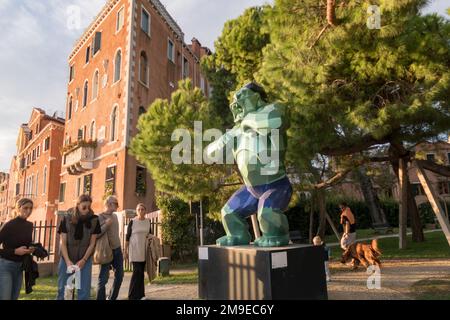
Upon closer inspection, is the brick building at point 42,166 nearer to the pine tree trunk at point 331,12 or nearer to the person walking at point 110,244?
the person walking at point 110,244

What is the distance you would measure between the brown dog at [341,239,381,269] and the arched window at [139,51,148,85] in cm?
1319

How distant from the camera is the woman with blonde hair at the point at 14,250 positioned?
3930mm

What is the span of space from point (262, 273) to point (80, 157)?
1593 cm

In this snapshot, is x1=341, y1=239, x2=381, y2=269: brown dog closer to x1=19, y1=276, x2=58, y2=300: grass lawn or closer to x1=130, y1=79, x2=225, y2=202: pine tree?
x1=130, y1=79, x2=225, y2=202: pine tree

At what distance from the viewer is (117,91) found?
17297 mm

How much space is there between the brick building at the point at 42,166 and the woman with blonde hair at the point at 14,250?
20.4m

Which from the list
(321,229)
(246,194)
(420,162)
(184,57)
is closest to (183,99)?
(246,194)

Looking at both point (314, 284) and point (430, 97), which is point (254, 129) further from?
point (430, 97)

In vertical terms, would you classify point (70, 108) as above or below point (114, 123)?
above

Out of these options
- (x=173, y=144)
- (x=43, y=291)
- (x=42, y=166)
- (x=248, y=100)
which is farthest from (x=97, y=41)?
(x=248, y=100)

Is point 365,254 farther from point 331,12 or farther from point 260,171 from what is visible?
point 331,12

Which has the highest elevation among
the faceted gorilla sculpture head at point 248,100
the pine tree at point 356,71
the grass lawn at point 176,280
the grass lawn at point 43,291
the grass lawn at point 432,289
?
the pine tree at point 356,71

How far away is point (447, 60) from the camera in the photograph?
7.26 meters

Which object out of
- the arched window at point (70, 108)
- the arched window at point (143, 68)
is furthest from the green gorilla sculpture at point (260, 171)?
the arched window at point (70, 108)
